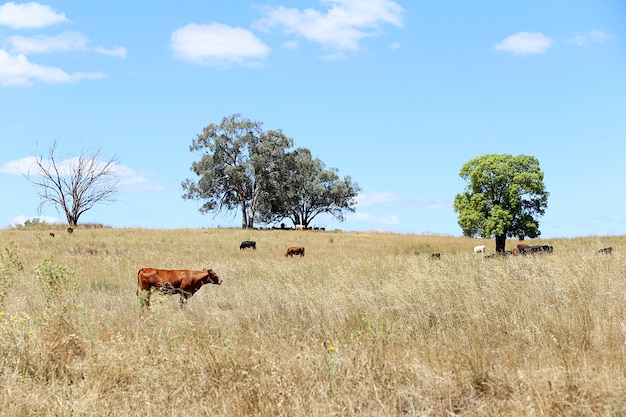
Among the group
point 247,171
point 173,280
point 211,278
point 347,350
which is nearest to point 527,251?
point 211,278

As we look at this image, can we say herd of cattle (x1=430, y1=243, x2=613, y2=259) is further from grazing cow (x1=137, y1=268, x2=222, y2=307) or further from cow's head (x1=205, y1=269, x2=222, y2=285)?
grazing cow (x1=137, y1=268, x2=222, y2=307)

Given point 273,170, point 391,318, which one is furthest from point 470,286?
point 273,170

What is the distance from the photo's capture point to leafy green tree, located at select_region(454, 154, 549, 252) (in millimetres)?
33219

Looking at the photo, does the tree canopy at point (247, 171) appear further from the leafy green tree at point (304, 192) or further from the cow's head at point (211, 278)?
the cow's head at point (211, 278)

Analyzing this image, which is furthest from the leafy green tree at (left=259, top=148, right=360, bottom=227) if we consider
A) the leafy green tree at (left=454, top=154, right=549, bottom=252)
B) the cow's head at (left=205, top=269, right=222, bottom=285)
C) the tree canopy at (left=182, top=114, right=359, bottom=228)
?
the cow's head at (left=205, top=269, right=222, bottom=285)

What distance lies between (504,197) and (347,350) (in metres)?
30.3

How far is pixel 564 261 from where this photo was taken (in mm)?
10336

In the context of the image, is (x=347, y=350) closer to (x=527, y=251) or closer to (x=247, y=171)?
(x=527, y=251)

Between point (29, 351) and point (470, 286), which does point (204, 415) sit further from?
point (470, 286)

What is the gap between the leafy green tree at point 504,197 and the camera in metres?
33.2

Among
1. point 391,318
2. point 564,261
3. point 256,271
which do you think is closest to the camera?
point 391,318

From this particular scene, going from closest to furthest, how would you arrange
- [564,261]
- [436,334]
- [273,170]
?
[436,334]
[564,261]
[273,170]

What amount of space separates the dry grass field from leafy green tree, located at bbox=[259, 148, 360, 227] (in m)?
55.1

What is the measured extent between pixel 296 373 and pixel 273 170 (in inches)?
2334
